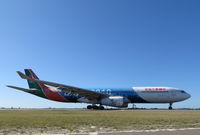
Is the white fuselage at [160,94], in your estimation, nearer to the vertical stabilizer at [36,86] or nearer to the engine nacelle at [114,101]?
the engine nacelle at [114,101]

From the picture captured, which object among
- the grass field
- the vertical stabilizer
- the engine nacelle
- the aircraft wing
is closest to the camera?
the grass field

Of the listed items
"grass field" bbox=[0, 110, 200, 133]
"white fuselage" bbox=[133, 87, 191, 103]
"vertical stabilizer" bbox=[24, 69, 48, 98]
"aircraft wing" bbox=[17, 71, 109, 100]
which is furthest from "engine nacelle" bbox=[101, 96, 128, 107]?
"grass field" bbox=[0, 110, 200, 133]

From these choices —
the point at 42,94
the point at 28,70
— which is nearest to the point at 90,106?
the point at 42,94

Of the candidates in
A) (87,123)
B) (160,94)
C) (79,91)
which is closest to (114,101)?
(79,91)

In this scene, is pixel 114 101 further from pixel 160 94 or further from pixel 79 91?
pixel 160 94

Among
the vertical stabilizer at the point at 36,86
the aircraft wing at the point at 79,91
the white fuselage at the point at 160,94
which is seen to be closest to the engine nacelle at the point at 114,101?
the aircraft wing at the point at 79,91

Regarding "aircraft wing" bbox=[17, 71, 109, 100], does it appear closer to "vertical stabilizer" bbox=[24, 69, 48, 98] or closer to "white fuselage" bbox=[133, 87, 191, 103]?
"white fuselage" bbox=[133, 87, 191, 103]

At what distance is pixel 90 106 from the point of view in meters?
40.5

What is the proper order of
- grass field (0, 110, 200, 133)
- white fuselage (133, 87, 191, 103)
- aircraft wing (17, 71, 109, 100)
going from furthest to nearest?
white fuselage (133, 87, 191, 103) < aircraft wing (17, 71, 109, 100) < grass field (0, 110, 200, 133)

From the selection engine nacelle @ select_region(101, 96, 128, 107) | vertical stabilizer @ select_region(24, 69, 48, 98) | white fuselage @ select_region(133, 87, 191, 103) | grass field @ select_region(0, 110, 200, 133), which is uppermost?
vertical stabilizer @ select_region(24, 69, 48, 98)

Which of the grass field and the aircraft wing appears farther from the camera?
the aircraft wing

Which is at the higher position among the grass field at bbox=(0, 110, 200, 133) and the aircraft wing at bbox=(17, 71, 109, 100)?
the aircraft wing at bbox=(17, 71, 109, 100)

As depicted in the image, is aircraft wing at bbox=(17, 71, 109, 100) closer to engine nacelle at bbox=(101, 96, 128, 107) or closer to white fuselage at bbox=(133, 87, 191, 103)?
engine nacelle at bbox=(101, 96, 128, 107)

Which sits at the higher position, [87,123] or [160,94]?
[160,94]
